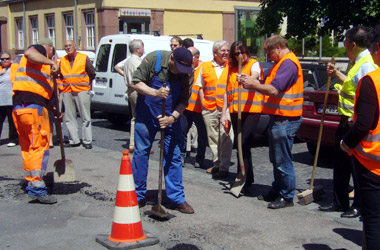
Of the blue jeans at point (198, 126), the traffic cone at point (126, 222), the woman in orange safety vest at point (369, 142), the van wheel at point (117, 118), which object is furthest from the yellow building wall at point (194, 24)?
the woman in orange safety vest at point (369, 142)

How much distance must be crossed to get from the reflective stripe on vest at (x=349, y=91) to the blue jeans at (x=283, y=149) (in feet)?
1.81

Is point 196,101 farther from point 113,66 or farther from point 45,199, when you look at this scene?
point 113,66

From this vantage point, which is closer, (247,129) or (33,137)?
(33,137)

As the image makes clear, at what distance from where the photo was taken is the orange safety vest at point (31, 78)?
622cm

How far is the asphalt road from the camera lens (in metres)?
5.11

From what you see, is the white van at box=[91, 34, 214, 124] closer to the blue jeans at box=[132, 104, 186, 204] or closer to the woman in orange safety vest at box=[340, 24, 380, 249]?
the blue jeans at box=[132, 104, 186, 204]

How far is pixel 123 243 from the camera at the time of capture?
16.1ft

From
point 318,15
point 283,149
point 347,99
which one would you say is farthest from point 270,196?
point 318,15

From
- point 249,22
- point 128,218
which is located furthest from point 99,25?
point 128,218

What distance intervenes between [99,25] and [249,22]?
8.41 metres

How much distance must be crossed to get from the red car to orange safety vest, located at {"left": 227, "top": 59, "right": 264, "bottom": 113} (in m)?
1.66

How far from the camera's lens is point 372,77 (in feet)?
12.1

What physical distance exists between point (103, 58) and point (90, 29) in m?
14.5

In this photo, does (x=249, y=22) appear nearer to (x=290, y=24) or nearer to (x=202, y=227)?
(x=290, y=24)
